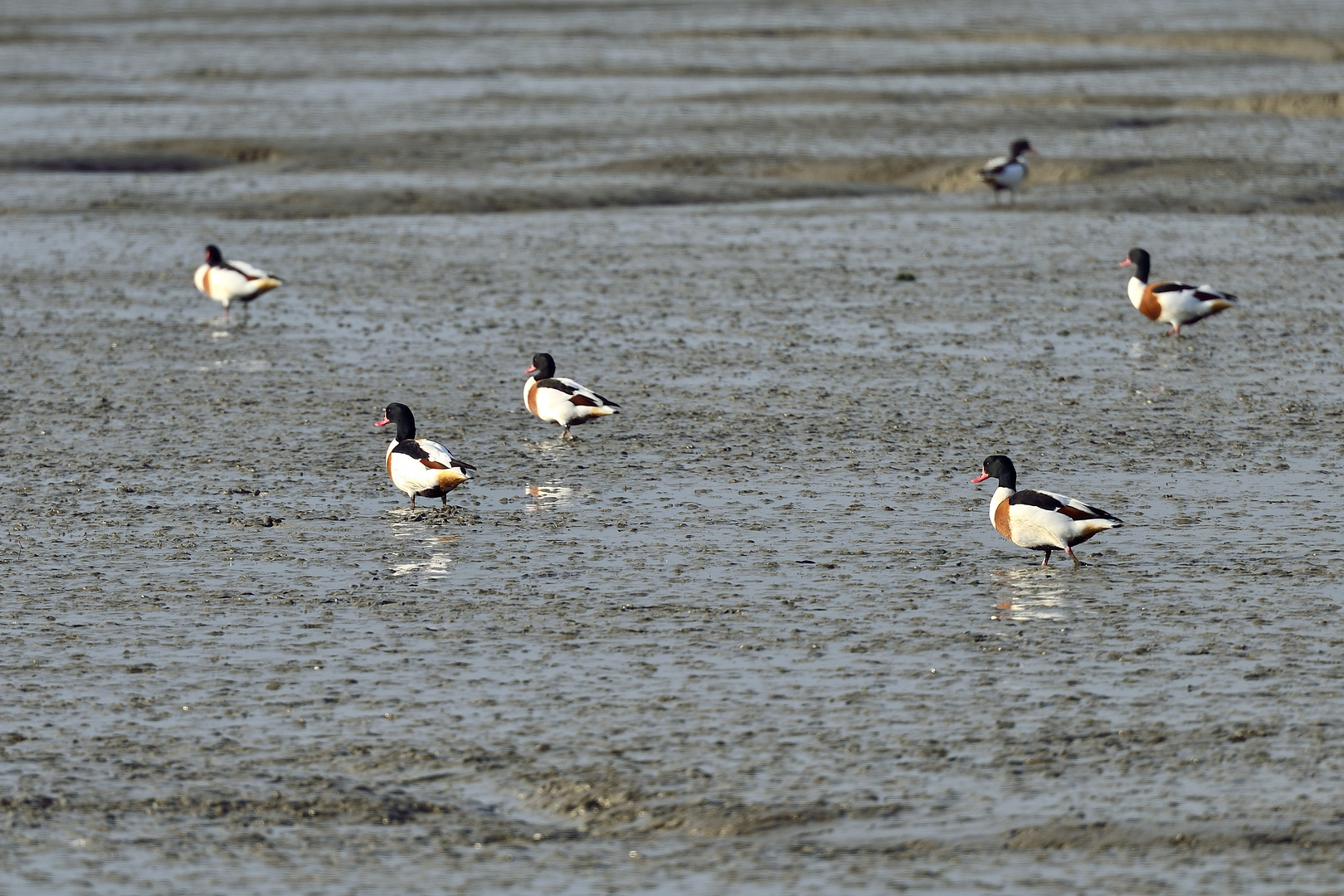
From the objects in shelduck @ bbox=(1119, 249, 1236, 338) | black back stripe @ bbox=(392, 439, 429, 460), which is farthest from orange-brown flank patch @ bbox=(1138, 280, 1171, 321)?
black back stripe @ bbox=(392, 439, 429, 460)

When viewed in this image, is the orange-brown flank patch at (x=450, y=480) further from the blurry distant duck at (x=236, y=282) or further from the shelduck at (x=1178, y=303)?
the shelduck at (x=1178, y=303)

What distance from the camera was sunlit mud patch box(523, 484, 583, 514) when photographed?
38.7 ft

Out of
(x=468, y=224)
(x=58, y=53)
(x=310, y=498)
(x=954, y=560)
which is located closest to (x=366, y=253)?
(x=468, y=224)

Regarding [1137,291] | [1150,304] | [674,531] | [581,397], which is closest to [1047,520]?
[674,531]

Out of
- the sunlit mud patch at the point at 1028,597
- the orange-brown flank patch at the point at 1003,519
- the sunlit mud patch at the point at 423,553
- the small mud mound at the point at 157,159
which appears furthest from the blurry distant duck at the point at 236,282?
the small mud mound at the point at 157,159

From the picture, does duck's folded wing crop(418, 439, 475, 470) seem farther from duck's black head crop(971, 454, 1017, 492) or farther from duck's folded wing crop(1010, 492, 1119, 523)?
duck's folded wing crop(1010, 492, 1119, 523)

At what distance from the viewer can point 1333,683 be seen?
8422 millimetres

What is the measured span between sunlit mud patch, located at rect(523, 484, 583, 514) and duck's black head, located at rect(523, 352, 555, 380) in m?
1.63

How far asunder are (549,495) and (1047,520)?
3.30 meters

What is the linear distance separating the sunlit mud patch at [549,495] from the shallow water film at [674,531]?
0.07 m

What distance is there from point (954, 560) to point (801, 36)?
39.5 m

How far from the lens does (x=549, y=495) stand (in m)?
12.0

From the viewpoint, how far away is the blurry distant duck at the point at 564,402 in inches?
518

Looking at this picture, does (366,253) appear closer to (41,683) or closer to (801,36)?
(41,683)
